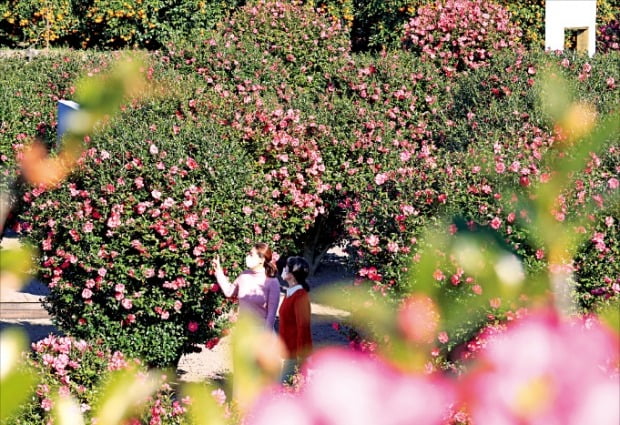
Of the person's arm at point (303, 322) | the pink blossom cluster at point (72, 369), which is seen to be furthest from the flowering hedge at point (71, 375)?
the person's arm at point (303, 322)

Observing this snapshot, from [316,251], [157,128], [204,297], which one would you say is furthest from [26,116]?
[204,297]

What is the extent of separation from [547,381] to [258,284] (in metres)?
7.12

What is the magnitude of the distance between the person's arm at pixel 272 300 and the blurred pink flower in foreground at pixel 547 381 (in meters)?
6.81

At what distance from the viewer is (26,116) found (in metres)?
13.6

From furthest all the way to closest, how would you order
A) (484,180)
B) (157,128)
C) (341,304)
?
(157,128) → (484,180) → (341,304)

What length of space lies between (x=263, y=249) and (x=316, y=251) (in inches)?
218

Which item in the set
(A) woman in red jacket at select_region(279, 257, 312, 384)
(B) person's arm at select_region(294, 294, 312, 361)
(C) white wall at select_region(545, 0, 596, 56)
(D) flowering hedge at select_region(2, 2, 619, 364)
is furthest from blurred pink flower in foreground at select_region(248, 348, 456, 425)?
(C) white wall at select_region(545, 0, 596, 56)

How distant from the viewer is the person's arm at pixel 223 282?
25.4 ft

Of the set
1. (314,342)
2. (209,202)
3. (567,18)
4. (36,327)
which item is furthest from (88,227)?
(567,18)

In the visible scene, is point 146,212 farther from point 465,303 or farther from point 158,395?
point 465,303

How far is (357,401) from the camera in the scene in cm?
65

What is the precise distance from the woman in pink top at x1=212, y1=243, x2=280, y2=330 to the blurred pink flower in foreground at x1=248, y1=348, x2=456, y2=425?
6853 mm

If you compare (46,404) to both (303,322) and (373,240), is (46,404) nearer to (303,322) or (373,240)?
(303,322)

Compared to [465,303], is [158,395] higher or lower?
lower
